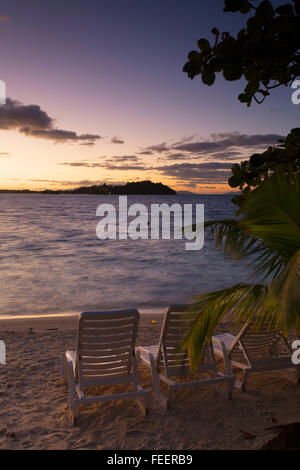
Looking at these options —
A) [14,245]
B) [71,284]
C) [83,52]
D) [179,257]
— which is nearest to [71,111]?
[83,52]

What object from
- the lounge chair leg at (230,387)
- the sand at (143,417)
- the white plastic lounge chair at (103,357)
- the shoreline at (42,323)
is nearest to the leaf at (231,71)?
the white plastic lounge chair at (103,357)

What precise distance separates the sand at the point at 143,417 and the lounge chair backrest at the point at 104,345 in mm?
406

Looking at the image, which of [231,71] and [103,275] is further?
[103,275]

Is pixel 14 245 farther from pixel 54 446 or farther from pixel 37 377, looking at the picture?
pixel 54 446

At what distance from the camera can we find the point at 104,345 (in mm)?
3953

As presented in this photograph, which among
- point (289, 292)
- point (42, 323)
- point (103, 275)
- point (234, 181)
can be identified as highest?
point (234, 181)

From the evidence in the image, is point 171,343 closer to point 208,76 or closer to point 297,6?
point 208,76

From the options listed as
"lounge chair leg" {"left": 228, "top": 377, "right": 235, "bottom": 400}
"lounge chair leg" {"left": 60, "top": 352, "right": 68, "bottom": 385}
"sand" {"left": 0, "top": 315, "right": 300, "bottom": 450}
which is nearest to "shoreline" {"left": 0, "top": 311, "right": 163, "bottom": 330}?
"sand" {"left": 0, "top": 315, "right": 300, "bottom": 450}

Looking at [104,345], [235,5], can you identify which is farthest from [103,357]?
[235,5]

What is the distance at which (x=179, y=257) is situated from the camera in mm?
22375

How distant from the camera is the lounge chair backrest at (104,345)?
381 cm

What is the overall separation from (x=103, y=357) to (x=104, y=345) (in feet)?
0.65

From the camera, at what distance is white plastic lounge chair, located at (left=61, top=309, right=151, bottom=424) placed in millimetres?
3768

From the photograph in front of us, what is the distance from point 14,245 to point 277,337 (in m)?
24.4
